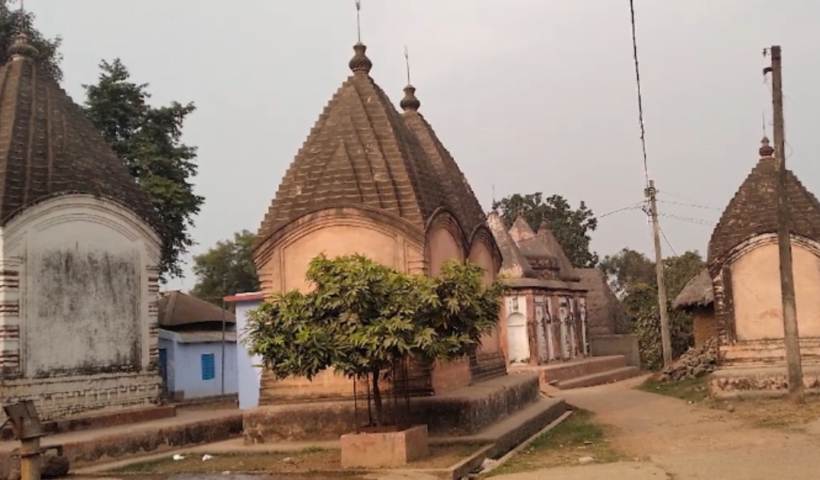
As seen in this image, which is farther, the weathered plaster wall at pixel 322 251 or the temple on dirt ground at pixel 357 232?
the weathered plaster wall at pixel 322 251

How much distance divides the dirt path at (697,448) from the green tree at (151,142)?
511 inches

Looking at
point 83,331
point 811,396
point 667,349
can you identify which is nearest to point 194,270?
point 667,349

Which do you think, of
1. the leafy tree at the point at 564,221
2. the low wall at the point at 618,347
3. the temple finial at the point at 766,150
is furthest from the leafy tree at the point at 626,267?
the temple finial at the point at 766,150

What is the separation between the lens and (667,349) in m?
27.9

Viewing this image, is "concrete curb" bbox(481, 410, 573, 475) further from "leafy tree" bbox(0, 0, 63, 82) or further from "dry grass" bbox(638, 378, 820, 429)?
"leafy tree" bbox(0, 0, 63, 82)

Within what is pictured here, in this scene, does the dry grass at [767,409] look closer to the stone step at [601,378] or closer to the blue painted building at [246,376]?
the stone step at [601,378]

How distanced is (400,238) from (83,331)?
598cm

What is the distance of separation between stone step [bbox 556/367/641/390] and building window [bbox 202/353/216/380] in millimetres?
10622

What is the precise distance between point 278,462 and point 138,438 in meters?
3.04

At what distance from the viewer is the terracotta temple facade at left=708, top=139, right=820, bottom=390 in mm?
A: 18469

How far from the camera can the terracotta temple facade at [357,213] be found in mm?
13547

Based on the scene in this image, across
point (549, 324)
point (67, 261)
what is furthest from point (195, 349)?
point (549, 324)

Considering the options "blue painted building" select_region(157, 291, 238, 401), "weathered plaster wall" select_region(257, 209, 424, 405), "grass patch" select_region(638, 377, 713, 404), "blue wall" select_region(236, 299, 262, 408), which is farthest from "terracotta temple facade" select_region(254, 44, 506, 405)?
"blue painted building" select_region(157, 291, 238, 401)

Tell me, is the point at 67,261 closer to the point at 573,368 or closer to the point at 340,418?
the point at 340,418
